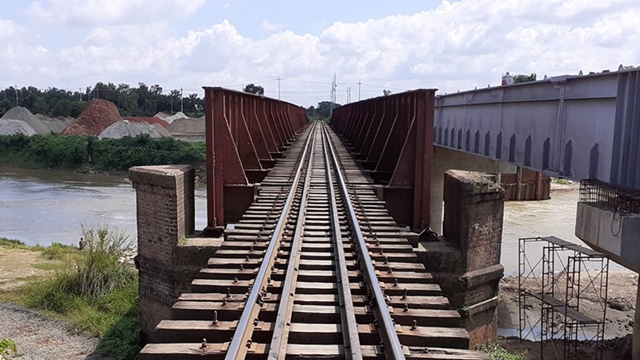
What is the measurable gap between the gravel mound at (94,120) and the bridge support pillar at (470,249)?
77996mm

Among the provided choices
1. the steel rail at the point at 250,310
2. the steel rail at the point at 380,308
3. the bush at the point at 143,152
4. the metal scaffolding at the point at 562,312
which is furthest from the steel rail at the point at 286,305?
the bush at the point at 143,152

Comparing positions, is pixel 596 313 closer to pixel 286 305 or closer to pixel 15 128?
pixel 286 305

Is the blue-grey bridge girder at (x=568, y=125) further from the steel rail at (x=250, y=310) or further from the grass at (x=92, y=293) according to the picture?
the grass at (x=92, y=293)

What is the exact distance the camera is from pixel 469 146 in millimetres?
17969

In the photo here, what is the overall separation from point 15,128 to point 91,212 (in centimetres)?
4802

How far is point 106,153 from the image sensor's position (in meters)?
62.6

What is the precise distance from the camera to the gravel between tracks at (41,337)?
459 inches

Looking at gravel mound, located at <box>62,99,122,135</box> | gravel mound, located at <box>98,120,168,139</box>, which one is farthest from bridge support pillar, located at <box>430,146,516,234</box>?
gravel mound, located at <box>62,99,122,135</box>

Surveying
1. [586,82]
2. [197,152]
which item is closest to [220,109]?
[586,82]

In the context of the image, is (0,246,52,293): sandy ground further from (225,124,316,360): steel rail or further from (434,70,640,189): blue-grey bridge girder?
(434,70,640,189): blue-grey bridge girder

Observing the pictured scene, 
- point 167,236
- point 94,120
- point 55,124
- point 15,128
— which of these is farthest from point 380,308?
point 55,124

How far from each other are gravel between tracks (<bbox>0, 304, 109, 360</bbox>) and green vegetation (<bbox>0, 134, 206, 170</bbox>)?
46118 millimetres

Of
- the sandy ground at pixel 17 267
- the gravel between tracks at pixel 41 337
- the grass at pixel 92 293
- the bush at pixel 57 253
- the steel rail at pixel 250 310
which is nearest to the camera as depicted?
the steel rail at pixel 250 310

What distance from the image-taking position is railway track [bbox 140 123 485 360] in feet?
13.1
